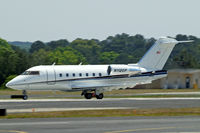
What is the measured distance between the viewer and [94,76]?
57.7m

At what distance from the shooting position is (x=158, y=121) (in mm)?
→ 29656

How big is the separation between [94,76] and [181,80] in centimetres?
3670

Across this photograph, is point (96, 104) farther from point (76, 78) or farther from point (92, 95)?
point (92, 95)

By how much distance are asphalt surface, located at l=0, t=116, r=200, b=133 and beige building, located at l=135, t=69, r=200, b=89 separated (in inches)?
2315

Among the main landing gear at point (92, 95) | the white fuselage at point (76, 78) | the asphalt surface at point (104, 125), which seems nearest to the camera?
the asphalt surface at point (104, 125)

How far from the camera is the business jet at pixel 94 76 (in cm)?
5509

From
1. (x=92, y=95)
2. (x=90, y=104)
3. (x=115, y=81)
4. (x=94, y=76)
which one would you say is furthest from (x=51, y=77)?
(x=90, y=104)

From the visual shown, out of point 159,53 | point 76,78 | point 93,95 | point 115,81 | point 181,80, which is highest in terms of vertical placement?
point 159,53

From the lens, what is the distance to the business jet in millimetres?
55094

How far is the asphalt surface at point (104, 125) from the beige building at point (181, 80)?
193ft

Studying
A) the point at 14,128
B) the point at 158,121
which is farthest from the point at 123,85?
the point at 14,128

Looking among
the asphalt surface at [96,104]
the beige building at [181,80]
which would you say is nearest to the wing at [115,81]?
the asphalt surface at [96,104]

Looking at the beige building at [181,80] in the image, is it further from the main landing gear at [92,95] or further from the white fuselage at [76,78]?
the main landing gear at [92,95]

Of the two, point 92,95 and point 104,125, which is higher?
point 92,95
